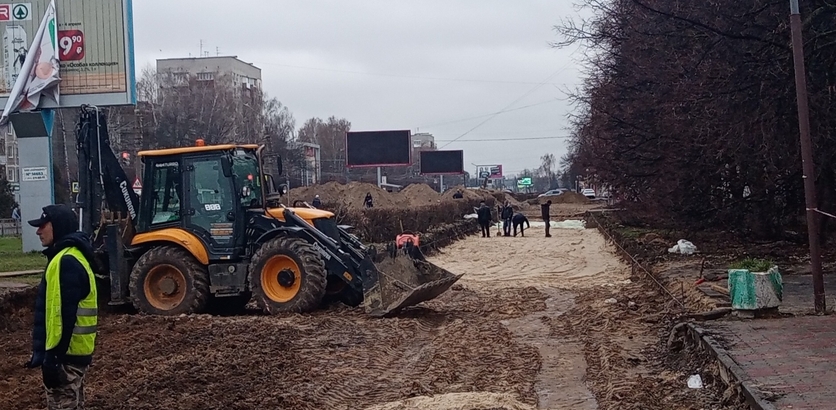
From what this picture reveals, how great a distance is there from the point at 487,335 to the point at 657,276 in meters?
6.47

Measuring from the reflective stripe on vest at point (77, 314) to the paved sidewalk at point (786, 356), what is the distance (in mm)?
4930

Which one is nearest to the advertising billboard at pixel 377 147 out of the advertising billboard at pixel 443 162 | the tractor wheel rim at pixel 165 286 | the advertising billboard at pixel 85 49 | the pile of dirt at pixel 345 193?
the pile of dirt at pixel 345 193

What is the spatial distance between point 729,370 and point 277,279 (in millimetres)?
7966

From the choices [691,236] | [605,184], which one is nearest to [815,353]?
[691,236]

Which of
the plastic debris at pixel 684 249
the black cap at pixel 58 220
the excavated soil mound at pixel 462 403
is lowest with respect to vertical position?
the excavated soil mound at pixel 462 403

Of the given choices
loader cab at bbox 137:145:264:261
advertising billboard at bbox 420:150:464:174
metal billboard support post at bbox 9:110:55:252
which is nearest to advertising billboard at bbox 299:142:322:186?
advertising billboard at bbox 420:150:464:174

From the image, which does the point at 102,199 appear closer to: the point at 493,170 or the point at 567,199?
the point at 567,199

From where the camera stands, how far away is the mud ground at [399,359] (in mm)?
8648

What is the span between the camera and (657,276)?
57.8 ft

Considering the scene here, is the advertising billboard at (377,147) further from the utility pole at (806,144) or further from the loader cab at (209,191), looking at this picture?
the utility pole at (806,144)

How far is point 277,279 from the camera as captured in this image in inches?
567

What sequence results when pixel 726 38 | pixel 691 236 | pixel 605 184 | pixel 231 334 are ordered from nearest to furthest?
pixel 231 334 < pixel 726 38 < pixel 691 236 < pixel 605 184

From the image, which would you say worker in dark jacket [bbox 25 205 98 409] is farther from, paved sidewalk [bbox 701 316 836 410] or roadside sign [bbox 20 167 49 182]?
roadside sign [bbox 20 167 49 182]

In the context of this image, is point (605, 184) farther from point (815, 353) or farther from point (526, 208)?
point (526, 208)
